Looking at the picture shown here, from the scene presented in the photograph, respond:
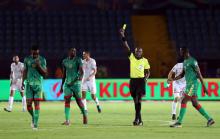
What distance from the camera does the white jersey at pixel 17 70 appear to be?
32.1 meters

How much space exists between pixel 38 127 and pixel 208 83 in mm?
22471

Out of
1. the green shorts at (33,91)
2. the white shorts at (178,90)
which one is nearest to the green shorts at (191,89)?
the green shorts at (33,91)

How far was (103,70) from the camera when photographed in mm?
45656

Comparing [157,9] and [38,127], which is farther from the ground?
[157,9]

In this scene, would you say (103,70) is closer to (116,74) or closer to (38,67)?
(116,74)

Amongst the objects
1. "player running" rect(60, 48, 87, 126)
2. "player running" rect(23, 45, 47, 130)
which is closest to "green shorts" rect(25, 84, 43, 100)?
"player running" rect(23, 45, 47, 130)

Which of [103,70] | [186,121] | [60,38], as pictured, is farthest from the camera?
[60,38]

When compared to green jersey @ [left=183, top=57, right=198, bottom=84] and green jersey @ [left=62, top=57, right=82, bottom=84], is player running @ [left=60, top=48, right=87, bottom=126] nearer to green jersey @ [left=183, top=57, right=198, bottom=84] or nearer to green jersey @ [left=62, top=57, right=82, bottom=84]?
green jersey @ [left=62, top=57, right=82, bottom=84]

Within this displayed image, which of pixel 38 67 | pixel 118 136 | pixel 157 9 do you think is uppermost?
pixel 157 9

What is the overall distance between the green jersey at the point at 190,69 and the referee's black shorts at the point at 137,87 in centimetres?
195

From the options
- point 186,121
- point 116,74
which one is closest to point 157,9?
point 116,74

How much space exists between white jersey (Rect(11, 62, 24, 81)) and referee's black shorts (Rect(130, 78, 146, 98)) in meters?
9.85

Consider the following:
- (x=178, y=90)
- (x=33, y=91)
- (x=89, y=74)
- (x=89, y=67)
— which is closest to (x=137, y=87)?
(x=178, y=90)

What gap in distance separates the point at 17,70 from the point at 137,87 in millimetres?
10196
